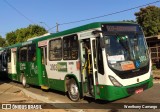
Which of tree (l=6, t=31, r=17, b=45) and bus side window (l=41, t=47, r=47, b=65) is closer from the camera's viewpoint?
bus side window (l=41, t=47, r=47, b=65)

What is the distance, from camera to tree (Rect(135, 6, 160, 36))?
4944 cm

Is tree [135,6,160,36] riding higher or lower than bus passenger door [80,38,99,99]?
higher

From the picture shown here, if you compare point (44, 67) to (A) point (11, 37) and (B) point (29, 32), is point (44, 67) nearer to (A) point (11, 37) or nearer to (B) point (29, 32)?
(B) point (29, 32)

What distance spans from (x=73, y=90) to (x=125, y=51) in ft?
9.79

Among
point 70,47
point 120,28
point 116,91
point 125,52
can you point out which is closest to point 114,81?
point 116,91

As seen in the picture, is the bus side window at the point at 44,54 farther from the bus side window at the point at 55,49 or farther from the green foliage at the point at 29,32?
the green foliage at the point at 29,32

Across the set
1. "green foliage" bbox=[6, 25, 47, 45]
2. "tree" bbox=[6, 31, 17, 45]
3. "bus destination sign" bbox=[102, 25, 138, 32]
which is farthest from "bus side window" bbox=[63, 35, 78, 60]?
"tree" bbox=[6, 31, 17, 45]

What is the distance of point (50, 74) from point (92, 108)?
4.17 m

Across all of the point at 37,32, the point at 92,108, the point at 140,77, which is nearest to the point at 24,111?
the point at 92,108

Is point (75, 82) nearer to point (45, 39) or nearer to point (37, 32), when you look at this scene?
point (45, 39)

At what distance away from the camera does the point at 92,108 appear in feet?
33.6

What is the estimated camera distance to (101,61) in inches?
381

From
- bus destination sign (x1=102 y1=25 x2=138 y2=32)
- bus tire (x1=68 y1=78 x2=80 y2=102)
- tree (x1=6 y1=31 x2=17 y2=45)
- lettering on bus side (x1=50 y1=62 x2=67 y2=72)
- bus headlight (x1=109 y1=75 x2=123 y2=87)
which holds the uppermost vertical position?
tree (x1=6 y1=31 x2=17 y2=45)

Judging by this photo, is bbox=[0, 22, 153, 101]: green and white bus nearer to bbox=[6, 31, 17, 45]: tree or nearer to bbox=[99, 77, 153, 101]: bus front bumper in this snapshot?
bbox=[99, 77, 153, 101]: bus front bumper
